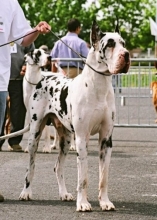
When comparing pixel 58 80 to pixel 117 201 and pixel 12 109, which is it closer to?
pixel 117 201

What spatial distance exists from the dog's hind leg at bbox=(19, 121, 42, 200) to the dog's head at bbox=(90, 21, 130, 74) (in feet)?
4.49

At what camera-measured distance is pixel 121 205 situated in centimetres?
820

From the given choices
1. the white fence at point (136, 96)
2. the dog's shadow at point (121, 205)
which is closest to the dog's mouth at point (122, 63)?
the dog's shadow at point (121, 205)

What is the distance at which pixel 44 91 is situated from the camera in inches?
349

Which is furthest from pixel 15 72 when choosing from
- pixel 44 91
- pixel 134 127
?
pixel 44 91

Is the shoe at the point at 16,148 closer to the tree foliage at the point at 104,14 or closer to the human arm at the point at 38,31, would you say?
the human arm at the point at 38,31

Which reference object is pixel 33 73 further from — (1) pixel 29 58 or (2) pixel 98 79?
(2) pixel 98 79

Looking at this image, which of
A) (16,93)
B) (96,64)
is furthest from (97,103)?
(16,93)

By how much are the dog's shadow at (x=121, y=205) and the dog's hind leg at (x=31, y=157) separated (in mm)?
116

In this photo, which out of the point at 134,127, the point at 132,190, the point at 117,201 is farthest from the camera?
the point at 134,127

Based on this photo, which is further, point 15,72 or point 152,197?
point 15,72

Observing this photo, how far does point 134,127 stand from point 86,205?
8.55m

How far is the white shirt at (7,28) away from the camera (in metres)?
8.22

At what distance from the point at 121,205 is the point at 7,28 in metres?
2.11
